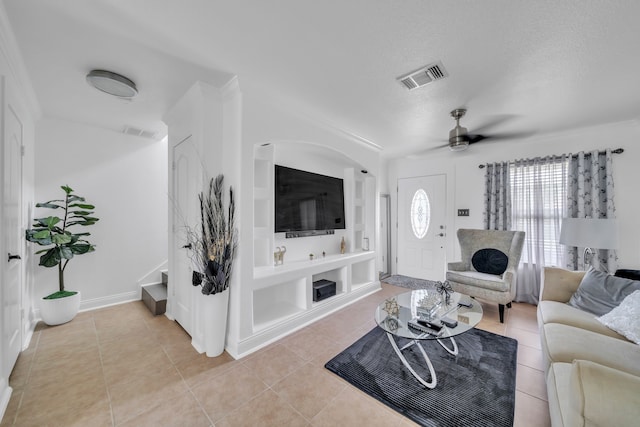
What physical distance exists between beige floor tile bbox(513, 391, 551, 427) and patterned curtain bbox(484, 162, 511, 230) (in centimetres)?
278

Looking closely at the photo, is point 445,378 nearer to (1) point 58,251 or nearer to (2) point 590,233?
(2) point 590,233

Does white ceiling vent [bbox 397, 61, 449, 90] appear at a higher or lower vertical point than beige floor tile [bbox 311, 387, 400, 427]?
higher

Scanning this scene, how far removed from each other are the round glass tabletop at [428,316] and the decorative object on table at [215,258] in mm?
1386

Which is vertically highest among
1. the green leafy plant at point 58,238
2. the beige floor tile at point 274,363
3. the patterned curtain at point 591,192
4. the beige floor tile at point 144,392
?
the patterned curtain at point 591,192

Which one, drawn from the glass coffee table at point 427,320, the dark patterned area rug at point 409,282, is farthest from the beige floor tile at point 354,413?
the dark patterned area rug at point 409,282

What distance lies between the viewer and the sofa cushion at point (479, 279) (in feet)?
9.72

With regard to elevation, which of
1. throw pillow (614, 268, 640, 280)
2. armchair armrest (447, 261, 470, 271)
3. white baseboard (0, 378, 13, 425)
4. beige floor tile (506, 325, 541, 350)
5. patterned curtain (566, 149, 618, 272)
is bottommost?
beige floor tile (506, 325, 541, 350)

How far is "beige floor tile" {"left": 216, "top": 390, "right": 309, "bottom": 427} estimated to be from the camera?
58.9 inches

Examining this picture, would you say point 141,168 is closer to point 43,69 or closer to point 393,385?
point 43,69

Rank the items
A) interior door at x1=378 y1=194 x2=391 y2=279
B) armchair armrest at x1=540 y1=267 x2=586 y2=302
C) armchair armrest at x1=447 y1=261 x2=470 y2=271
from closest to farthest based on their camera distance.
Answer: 1. armchair armrest at x1=540 y1=267 x2=586 y2=302
2. armchair armrest at x1=447 y1=261 x2=470 y2=271
3. interior door at x1=378 y1=194 x2=391 y2=279

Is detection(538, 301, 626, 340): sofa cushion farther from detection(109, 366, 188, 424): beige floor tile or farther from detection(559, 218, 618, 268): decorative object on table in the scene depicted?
detection(109, 366, 188, 424): beige floor tile

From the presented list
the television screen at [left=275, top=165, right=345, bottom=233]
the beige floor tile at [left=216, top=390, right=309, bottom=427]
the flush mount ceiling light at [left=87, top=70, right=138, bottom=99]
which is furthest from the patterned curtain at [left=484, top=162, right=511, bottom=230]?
the flush mount ceiling light at [left=87, top=70, right=138, bottom=99]

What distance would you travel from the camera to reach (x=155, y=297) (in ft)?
10.2

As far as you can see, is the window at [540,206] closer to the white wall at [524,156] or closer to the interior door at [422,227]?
the white wall at [524,156]
